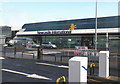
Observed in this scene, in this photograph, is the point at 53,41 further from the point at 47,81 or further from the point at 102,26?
the point at 47,81

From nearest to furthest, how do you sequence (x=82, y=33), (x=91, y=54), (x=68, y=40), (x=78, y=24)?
1. (x=91, y=54)
2. (x=68, y=40)
3. (x=82, y=33)
4. (x=78, y=24)

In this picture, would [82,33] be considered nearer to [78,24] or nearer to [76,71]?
[78,24]

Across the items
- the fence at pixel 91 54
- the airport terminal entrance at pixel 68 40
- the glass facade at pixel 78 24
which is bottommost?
the fence at pixel 91 54

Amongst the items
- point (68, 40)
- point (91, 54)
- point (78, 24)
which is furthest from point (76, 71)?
point (78, 24)

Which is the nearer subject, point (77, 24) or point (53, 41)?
point (53, 41)

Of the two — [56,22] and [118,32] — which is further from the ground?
[56,22]

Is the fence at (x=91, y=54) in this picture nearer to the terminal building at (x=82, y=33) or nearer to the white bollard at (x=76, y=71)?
the white bollard at (x=76, y=71)

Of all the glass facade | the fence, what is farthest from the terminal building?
the fence

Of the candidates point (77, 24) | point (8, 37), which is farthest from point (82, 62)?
point (8, 37)

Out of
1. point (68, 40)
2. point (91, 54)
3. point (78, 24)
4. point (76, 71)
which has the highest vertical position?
point (78, 24)

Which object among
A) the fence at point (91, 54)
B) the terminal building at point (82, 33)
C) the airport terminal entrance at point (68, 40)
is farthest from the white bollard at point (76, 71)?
the terminal building at point (82, 33)

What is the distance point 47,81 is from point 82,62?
3562 millimetres

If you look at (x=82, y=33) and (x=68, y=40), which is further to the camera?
(x=82, y=33)

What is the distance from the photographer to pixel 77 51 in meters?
18.4
